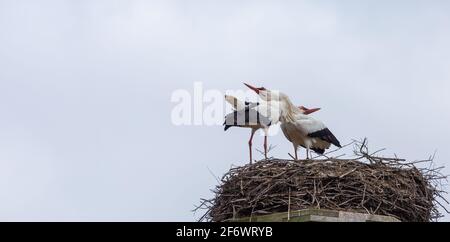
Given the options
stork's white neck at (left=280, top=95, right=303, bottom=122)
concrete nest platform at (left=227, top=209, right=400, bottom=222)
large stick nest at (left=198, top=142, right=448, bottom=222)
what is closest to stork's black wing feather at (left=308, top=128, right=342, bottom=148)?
stork's white neck at (left=280, top=95, right=303, bottom=122)

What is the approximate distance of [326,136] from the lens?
12.5 meters

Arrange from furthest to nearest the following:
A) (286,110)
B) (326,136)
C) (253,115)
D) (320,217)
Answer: (326,136)
(286,110)
(253,115)
(320,217)

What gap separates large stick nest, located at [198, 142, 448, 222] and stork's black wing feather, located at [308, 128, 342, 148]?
1.95m

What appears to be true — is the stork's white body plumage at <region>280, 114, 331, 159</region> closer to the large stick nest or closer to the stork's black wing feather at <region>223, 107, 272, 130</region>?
the stork's black wing feather at <region>223, 107, 272, 130</region>

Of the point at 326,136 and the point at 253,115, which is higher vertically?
the point at 253,115

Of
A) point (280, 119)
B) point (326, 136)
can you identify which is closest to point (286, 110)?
point (280, 119)

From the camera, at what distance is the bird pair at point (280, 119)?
12133 mm

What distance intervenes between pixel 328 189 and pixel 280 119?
268 centimetres

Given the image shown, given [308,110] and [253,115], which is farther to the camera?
[308,110]

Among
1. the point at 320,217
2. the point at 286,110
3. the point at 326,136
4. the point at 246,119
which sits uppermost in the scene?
the point at 286,110

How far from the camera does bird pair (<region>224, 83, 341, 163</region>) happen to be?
12133 mm

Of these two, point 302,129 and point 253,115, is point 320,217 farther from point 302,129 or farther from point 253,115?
point 302,129
